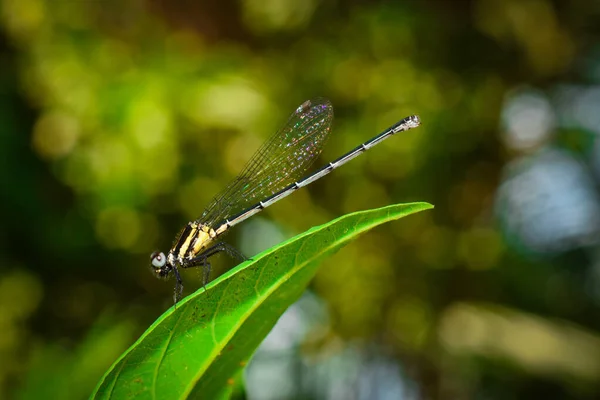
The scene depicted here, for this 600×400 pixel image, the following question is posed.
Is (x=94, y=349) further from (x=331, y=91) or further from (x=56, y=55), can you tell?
(x=331, y=91)

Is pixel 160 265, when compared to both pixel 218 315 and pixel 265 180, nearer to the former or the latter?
pixel 265 180

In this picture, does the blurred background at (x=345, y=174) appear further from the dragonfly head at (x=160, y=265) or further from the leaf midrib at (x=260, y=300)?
the leaf midrib at (x=260, y=300)

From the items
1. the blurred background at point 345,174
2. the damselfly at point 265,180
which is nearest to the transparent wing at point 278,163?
the damselfly at point 265,180

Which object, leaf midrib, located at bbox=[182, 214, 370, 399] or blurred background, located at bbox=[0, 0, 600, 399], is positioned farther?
blurred background, located at bbox=[0, 0, 600, 399]

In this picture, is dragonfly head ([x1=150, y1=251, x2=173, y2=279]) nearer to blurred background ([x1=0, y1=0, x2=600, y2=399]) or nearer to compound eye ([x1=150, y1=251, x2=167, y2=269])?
compound eye ([x1=150, y1=251, x2=167, y2=269])

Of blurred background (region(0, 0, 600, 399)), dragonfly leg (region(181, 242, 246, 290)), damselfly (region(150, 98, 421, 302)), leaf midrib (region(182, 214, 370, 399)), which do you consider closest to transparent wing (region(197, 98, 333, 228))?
damselfly (region(150, 98, 421, 302))

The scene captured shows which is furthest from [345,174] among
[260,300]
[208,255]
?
[260,300]

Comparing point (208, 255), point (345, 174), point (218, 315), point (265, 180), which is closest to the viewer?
point (218, 315)

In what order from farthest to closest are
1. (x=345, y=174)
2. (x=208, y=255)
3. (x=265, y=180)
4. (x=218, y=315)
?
(x=345, y=174) → (x=265, y=180) → (x=208, y=255) → (x=218, y=315)
